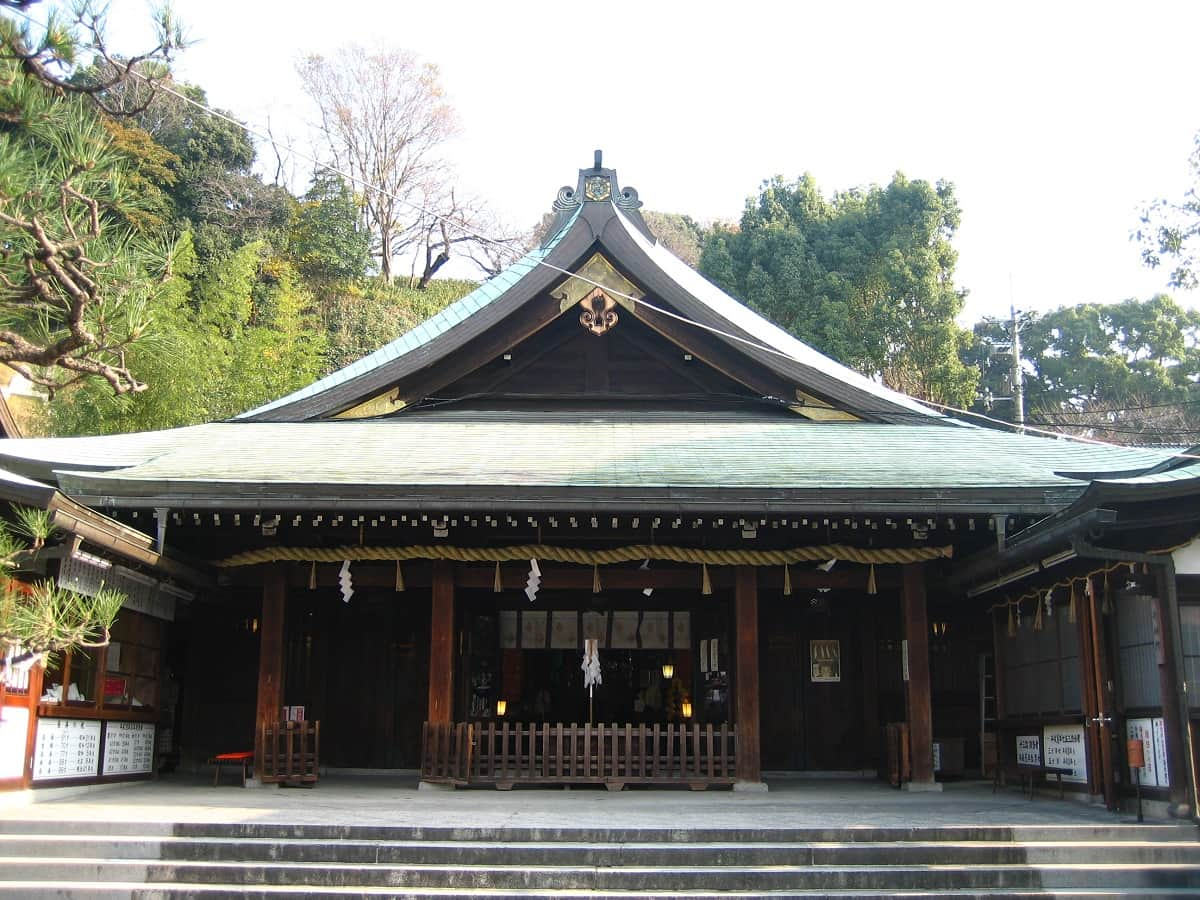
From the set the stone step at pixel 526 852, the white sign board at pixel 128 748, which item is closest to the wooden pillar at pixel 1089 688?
the stone step at pixel 526 852

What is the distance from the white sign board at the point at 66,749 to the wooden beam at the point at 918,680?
8.40 meters

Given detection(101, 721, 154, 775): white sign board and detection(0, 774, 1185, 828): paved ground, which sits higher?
detection(101, 721, 154, 775): white sign board

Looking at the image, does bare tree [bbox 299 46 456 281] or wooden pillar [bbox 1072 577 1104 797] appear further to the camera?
bare tree [bbox 299 46 456 281]

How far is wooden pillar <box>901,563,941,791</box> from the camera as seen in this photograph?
11406 mm

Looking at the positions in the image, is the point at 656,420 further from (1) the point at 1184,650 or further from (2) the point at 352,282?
(2) the point at 352,282

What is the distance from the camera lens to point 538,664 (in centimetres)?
1506

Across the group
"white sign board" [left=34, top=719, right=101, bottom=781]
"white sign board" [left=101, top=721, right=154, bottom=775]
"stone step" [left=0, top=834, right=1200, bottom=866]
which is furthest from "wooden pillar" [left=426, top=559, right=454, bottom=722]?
"stone step" [left=0, top=834, right=1200, bottom=866]

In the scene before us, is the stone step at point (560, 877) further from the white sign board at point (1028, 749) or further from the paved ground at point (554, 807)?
the white sign board at point (1028, 749)

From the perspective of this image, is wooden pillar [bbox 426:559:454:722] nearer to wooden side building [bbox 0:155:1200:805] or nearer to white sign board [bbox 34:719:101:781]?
wooden side building [bbox 0:155:1200:805]

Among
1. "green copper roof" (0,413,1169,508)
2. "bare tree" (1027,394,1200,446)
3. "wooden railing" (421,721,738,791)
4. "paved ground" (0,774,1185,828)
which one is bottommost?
"paved ground" (0,774,1185,828)

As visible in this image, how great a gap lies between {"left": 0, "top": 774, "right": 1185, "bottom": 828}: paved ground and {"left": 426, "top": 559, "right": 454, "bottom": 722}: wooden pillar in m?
0.92

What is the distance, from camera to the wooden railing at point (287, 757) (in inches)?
440

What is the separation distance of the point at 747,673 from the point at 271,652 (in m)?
5.13

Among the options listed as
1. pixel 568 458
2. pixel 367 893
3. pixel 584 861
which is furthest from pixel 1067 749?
pixel 367 893
